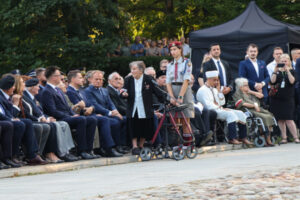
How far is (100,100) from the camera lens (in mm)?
15016

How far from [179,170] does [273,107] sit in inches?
287

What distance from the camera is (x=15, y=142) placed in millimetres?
12188

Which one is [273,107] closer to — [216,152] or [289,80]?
[289,80]

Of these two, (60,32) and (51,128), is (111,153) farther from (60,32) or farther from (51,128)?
(60,32)

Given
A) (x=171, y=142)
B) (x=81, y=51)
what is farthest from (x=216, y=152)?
(x=81, y=51)

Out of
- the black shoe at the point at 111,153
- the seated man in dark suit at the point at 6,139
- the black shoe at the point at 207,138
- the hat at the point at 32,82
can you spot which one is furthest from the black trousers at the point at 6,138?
the black shoe at the point at 207,138

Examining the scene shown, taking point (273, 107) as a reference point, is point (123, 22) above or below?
above

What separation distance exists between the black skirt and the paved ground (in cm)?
116

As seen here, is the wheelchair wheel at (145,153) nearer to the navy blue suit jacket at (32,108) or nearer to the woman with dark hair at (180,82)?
the woman with dark hair at (180,82)

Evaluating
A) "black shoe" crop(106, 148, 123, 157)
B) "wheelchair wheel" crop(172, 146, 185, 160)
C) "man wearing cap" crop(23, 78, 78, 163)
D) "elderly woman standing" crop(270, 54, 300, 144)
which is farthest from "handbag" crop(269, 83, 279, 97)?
"man wearing cap" crop(23, 78, 78, 163)

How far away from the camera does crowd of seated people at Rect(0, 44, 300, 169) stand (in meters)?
12.6

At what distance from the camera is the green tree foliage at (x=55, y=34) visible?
87.9 feet

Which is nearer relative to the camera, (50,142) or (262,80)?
(50,142)

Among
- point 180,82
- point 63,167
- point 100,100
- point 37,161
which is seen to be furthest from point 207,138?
point 37,161
